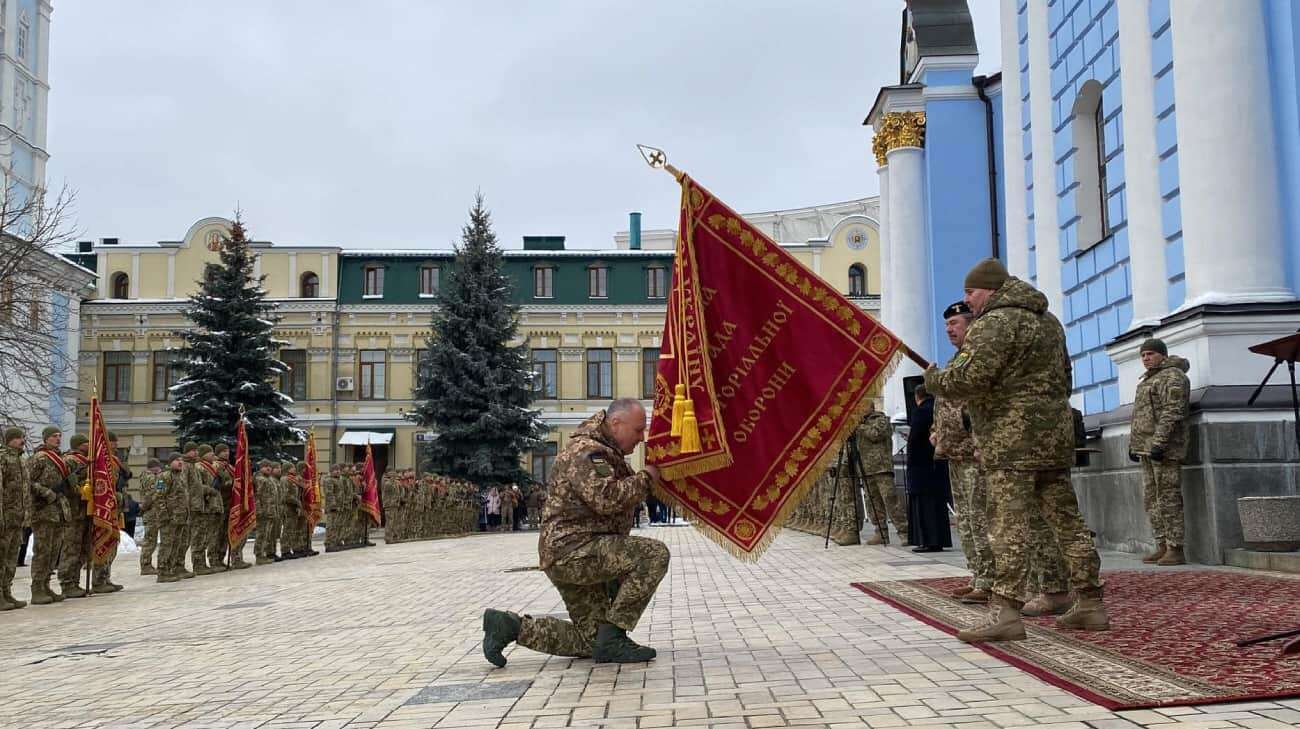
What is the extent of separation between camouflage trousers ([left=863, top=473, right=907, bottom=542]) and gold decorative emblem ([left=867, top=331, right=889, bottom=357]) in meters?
7.95

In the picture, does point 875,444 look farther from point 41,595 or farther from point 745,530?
point 41,595

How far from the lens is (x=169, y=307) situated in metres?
48.0

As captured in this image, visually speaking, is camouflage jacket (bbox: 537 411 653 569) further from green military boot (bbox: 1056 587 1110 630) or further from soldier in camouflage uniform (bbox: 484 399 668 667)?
green military boot (bbox: 1056 587 1110 630)

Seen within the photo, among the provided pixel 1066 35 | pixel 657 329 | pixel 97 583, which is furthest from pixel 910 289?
pixel 657 329

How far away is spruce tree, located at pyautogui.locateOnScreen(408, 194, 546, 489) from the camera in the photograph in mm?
37875

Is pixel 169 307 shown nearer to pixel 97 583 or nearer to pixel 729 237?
pixel 97 583

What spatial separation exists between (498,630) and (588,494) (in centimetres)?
86

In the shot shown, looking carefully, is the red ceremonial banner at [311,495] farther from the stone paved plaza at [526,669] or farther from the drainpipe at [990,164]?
the drainpipe at [990,164]

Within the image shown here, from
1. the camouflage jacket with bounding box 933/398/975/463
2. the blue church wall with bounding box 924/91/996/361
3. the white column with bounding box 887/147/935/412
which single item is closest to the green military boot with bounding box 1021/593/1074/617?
the camouflage jacket with bounding box 933/398/975/463

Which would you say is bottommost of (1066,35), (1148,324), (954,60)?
(1148,324)

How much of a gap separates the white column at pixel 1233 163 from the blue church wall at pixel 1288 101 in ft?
0.28

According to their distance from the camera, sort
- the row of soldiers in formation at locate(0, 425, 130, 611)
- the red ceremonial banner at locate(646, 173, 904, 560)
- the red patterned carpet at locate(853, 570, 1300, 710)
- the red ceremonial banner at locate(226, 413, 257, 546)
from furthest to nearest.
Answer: the red ceremonial banner at locate(226, 413, 257, 546) < the row of soldiers in formation at locate(0, 425, 130, 611) < the red ceremonial banner at locate(646, 173, 904, 560) < the red patterned carpet at locate(853, 570, 1300, 710)

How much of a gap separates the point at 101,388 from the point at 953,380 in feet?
157

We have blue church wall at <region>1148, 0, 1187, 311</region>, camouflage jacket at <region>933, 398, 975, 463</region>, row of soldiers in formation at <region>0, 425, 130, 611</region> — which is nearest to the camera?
camouflage jacket at <region>933, 398, 975, 463</region>
